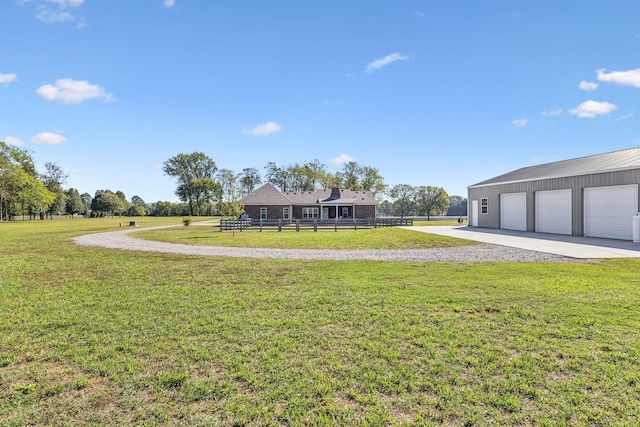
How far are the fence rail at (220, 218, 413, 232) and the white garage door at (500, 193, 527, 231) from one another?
7.58 metres

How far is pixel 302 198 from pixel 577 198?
27.8m

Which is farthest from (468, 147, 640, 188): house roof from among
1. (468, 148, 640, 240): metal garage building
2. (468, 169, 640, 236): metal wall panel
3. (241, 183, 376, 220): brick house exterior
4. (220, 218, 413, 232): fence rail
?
(241, 183, 376, 220): brick house exterior

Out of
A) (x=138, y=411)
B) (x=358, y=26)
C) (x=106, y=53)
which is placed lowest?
(x=138, y=411)

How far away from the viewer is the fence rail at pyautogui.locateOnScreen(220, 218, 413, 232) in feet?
81.8

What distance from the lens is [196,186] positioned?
6894 centimetres

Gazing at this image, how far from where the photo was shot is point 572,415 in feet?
7.99

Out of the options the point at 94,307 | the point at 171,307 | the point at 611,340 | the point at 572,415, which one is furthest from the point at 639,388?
the point at 94,307

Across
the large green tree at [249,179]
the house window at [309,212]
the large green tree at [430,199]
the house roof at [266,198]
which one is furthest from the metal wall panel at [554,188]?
the large green tree at [249,179]

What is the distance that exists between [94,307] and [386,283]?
546 cm

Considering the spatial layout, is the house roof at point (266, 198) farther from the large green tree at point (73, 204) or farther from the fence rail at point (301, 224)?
the large green tree at point (73, 204)

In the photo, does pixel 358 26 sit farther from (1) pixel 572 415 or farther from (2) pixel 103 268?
(1) pixel 572 415

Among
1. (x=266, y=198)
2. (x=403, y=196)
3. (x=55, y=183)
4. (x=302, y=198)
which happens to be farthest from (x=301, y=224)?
(x=55, y=183)

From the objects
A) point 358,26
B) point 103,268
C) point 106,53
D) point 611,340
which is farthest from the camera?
point 358,26

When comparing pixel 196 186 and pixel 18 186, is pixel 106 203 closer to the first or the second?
pixel 18 186
